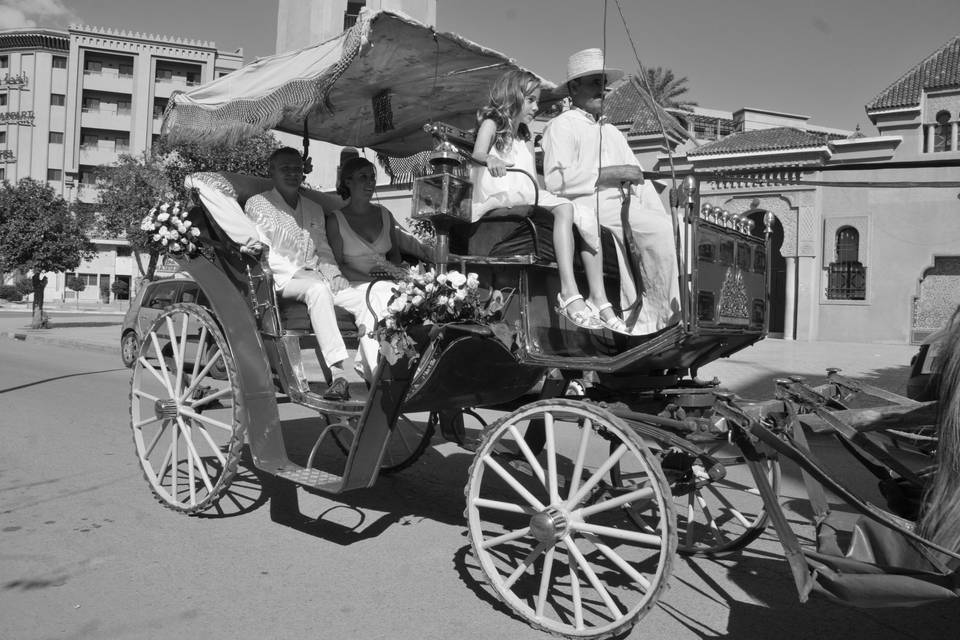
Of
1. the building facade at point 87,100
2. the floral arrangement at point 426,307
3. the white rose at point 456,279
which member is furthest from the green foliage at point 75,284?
the white rose at point 456,279

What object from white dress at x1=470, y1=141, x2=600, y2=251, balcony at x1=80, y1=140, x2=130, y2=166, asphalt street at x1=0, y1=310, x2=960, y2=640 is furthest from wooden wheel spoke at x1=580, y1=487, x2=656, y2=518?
balcony at x1=80, y1=140, x2=130, y2=166

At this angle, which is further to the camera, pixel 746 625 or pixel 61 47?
pixel 61 47

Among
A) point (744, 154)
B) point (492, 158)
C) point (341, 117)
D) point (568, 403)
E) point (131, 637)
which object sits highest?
point (744, 154)

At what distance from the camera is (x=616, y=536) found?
283 centimetres

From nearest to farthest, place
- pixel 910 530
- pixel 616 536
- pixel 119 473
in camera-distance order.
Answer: pixel 910 530
pixel 616 536
pixel 119 473

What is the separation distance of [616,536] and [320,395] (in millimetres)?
2215

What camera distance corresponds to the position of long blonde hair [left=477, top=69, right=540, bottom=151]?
154 inches

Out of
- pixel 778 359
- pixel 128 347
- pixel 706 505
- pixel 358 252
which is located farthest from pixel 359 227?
pixel 778 359

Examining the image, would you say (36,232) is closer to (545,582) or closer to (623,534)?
(545,582)

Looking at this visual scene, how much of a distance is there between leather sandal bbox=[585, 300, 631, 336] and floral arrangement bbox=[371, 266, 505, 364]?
1.50 feet

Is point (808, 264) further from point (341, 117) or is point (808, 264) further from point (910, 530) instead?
point (910, 530)

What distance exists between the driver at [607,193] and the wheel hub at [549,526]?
1.03 m

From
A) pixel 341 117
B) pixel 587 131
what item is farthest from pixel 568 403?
pixel 341 117

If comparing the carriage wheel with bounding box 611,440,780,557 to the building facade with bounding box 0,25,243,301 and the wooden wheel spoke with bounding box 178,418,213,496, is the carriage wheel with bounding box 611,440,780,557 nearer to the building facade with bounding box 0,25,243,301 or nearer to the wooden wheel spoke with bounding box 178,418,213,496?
the wooden wheel spoke with bounding box 178,418,213,496
